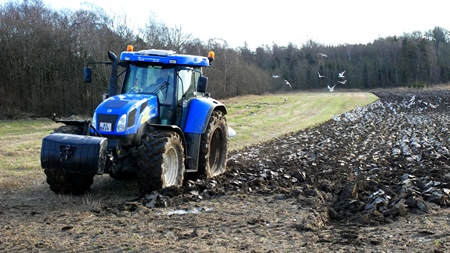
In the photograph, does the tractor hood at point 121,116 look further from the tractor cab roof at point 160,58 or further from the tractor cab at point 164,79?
the tractor cab roof at point 160,58

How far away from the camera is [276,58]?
8612cm

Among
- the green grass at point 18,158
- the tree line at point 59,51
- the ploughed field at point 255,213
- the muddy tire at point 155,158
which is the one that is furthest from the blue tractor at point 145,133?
the tree line at point 59,51

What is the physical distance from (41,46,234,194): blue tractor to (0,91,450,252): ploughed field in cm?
36

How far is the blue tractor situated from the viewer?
6758 millimetres

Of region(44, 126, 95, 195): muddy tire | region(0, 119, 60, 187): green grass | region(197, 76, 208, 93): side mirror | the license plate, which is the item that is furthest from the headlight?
region(0, 119, 60, 187): green grass

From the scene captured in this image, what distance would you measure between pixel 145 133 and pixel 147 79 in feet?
4.39

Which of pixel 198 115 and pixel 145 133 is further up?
pixel 198 115

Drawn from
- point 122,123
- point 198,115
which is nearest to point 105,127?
point 122,123

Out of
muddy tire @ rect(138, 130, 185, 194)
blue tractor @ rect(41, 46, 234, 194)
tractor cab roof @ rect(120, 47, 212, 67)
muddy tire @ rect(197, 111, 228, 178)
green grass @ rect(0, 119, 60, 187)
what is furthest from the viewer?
green grass @ rect(0, 119, 60, 187)

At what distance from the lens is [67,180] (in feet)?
24.5

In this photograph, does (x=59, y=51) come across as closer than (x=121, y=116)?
No

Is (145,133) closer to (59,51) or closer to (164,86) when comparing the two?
(164,86)

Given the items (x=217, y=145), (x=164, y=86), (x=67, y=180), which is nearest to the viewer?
(x=67, y=180)

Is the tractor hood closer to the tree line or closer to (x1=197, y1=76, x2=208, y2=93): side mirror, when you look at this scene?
(x1=197, y1=76, x2=208, y2=93): side mirror
